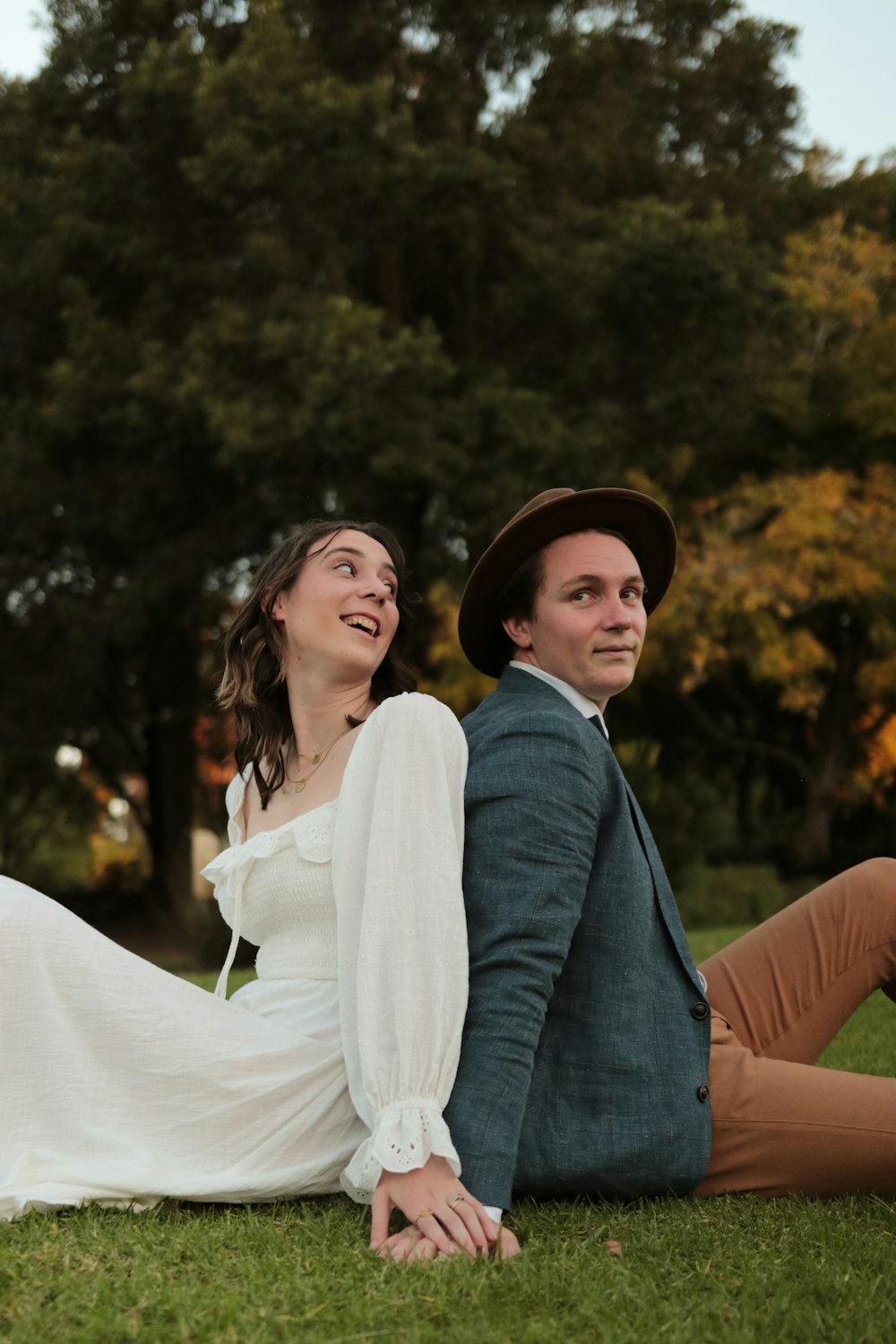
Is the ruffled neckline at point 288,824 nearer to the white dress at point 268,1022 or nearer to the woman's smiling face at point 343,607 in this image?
the white dress at point 268,1022

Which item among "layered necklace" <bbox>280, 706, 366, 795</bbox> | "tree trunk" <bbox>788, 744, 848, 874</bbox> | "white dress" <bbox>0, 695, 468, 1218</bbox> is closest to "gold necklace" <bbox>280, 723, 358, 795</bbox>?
"layered necklace" <bbox>280, 706, 366, 795</bbox>

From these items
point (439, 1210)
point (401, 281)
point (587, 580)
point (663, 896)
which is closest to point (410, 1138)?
point (439, 1210)

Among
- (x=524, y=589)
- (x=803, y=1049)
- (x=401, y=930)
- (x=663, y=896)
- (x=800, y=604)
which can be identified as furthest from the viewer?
(x=800, y=604)

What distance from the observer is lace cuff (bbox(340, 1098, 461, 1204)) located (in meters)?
2.56

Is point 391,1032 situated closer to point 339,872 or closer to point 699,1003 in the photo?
point 339,872

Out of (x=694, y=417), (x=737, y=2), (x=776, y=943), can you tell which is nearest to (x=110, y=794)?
(x=694, y=417)

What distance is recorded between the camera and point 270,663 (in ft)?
12.6

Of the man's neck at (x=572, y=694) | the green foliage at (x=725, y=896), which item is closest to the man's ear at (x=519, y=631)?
the man's neck at (x=572, y=694)

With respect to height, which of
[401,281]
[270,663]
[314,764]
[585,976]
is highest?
[401,281]

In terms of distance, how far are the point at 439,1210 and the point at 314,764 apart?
4.31ft

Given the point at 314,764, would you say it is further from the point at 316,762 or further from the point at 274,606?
the point at 274,606

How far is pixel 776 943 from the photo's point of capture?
3.73 metres

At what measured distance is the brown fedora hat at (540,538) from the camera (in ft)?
11.0

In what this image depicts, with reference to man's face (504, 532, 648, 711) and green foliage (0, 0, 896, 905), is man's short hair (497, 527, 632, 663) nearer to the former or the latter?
man's face (504, 532, 648, 711)
